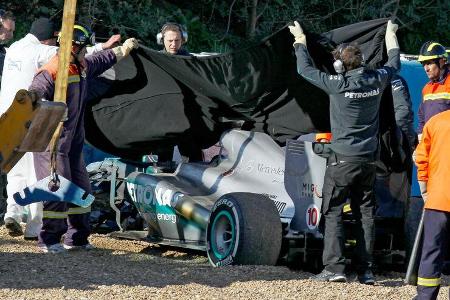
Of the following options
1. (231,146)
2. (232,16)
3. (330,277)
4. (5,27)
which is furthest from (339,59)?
(232,16)

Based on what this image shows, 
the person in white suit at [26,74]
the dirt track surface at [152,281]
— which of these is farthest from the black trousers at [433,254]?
the person in white suit at [26,74]

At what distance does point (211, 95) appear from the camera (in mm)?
11172

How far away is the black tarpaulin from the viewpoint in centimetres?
1038

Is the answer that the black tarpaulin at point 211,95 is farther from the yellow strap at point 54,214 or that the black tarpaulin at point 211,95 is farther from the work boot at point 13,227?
the yellow strap at point 54,214

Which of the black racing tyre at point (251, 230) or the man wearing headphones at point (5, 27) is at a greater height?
the man wearing headphones at point (5, 27)

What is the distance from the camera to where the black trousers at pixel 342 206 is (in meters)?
9.60

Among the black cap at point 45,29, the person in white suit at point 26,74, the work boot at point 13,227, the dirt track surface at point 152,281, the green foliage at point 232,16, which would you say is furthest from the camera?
the green foliage at point 232,16

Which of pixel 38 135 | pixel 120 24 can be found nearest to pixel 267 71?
pixel 38 135

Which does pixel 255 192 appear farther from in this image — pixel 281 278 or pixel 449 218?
pixel 449 218

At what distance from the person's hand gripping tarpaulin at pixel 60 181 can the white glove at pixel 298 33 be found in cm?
192

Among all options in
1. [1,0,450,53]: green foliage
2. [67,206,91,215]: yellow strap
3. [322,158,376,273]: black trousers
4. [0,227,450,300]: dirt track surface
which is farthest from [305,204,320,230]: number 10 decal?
[1,0,450,53]: green foliage

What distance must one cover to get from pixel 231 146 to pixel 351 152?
154 centimetres

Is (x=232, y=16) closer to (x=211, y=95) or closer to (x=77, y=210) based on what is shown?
(x=211, y=95)

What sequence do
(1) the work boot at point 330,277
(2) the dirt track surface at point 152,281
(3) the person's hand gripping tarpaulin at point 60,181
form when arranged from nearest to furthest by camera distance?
1. (2) the dirt track surface at point 152,281
2. (3) the person's hand gripping tarpaulin at point 60,181
3. (1) the work boot at point 330,277
